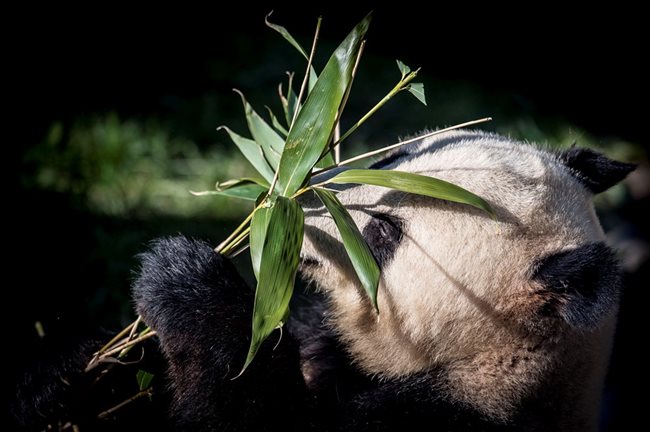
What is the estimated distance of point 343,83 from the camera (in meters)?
2.48

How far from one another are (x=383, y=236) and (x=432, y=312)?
35 cm

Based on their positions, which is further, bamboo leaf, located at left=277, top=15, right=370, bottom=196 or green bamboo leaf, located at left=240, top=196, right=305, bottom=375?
bamboo leaf, located at left=277, top=15, right=370, bottom=196

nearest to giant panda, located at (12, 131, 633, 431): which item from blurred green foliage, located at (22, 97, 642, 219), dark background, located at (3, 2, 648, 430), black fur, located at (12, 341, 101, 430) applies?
black fur, located at (12, 341, 101, 430)

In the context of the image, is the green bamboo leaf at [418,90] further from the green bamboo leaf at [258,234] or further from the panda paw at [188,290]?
the panda paw at [188,290]

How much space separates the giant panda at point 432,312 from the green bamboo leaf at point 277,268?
35 cm

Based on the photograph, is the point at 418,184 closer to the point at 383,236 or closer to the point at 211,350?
the point at 383,236

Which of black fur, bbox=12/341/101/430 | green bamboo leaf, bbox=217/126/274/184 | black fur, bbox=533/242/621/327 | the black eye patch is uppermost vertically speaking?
green bamboo leaf, bbox=217/126/274/184

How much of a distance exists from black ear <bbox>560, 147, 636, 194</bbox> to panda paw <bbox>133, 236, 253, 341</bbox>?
5.16 feet

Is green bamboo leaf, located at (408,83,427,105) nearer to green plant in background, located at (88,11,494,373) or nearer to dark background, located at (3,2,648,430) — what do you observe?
green plant in background, located at (88,11,494,373)

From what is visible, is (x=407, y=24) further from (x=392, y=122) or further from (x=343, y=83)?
(x=343, y=83)

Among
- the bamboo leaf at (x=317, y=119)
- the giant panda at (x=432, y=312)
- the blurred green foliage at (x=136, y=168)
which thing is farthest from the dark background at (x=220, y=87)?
the bamboo leaf at (x=317, y=119)

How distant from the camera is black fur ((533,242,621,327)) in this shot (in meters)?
2.49

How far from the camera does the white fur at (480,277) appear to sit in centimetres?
271

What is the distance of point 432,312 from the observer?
279 centimetres
